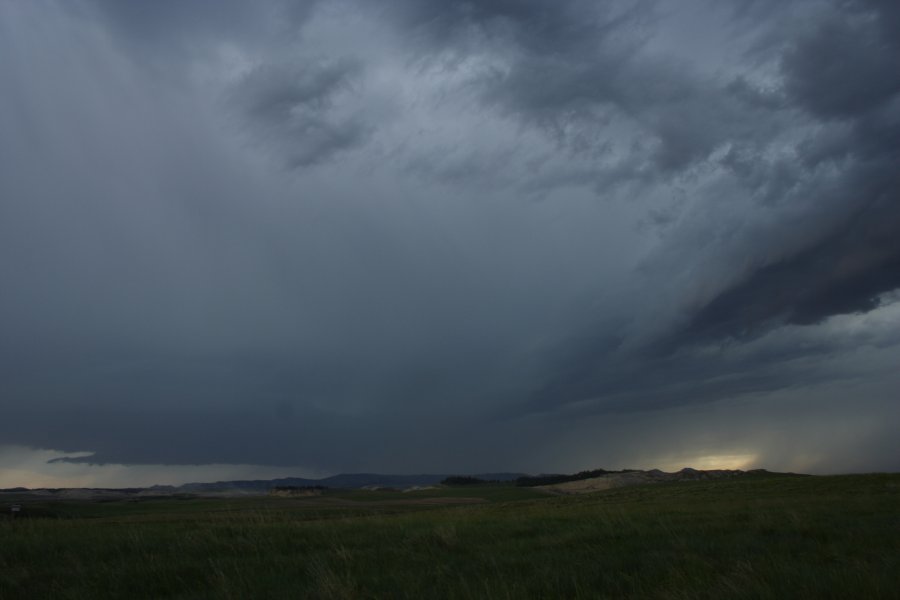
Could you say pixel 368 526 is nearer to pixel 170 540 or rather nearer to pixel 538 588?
pixel 170 540

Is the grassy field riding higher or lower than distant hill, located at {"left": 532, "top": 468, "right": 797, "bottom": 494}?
higher

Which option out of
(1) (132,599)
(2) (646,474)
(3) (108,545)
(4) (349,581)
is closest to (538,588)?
(4) (349,581)

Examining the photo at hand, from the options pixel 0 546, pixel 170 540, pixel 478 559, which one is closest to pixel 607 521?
pixel 478 559

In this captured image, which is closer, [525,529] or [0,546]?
[0,546]

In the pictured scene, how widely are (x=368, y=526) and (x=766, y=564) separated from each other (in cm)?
970

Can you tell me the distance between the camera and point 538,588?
27.2ft

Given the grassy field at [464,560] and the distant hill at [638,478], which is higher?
the grassy field at [464,560]

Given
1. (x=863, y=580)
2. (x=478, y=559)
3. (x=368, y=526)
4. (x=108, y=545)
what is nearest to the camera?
(x=863, y=580)

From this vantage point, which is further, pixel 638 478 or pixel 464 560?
pixel 638 478

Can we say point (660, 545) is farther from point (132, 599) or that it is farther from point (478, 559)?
point (132, 599)

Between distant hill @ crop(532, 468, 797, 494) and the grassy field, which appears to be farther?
distant hill @ crop(532, 468, 797, 494)

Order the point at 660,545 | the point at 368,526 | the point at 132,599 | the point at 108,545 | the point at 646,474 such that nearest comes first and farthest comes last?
the point at 132,599
the point at 660,545
the point at 108,545
the point at 368,526
the point at 646,474

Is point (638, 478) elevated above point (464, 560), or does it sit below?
below

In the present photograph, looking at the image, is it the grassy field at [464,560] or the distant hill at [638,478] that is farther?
the distant hill at [638,478]
